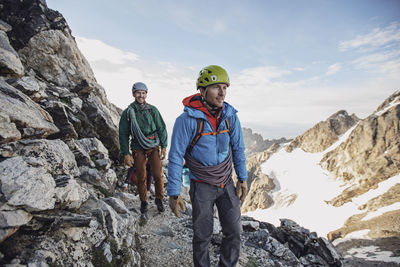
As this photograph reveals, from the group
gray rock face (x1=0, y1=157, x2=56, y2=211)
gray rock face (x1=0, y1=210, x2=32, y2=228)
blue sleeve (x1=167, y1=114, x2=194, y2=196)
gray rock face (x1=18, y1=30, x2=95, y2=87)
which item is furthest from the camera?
gray rock face (x1=18, y1=30, x2=95, y2=87)

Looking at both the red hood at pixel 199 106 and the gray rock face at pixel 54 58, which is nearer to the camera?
the red hood at pixel 199 106

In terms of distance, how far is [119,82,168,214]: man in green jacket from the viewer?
6953 mm

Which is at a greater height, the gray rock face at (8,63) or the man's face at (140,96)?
the gray rock face at (8,63)

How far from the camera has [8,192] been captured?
10.2 ft

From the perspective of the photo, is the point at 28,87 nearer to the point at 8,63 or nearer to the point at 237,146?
the point at 8,63

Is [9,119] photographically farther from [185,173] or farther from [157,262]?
[157,262]

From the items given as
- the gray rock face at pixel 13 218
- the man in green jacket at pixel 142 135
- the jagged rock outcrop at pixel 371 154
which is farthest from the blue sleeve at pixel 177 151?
the jagged rock outcrop at pixel 371 154

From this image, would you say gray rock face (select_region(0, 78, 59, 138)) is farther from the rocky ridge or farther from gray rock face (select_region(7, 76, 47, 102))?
gray rock face (select_region(7, 76, 47, 102))

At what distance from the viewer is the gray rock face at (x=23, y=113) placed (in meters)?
4.43

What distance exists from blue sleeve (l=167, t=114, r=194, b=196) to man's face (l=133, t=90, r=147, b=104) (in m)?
3.75

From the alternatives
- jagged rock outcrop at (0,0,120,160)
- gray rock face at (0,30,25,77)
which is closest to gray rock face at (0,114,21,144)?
gray rock face at (0,30,25,77)

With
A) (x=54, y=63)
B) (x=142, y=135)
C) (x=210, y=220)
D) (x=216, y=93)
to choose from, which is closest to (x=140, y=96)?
(x=142, y=135)

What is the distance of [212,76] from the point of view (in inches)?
158

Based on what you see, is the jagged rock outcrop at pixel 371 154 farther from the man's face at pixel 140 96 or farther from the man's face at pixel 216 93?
the man's face at pixel 216 93
